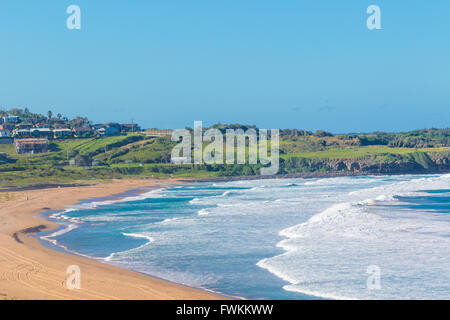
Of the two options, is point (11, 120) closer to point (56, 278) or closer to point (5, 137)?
point (5, 137)

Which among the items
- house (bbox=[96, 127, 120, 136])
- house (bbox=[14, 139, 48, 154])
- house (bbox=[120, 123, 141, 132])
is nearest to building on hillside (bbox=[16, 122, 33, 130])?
house (bbox=[96, 127, 120, 136])

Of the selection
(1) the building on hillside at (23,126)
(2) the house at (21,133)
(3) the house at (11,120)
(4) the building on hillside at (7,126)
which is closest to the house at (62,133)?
(2) the house at (21,133)

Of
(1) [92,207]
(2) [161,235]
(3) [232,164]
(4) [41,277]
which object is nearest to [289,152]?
(3) [232,164]

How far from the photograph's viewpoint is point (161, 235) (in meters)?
27.1

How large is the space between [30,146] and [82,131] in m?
20.6

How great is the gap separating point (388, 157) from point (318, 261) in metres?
70.5

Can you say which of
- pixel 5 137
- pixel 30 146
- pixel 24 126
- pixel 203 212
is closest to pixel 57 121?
pixel 24 126

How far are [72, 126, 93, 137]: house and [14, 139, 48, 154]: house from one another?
52.5ft

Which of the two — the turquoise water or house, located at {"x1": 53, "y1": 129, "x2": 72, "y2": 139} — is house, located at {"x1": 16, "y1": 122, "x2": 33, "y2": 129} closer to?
house, located at {"x1": 53, "y1": 129, "x2": 72, "y2": 139}

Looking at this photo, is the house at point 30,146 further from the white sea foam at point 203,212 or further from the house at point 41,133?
the white sea foam at point 203,212

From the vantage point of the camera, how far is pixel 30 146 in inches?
3455

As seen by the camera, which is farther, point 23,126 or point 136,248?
point 23,126

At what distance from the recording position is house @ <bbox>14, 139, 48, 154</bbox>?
285 ft

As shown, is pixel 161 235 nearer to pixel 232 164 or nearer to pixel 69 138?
pixel 232 164
